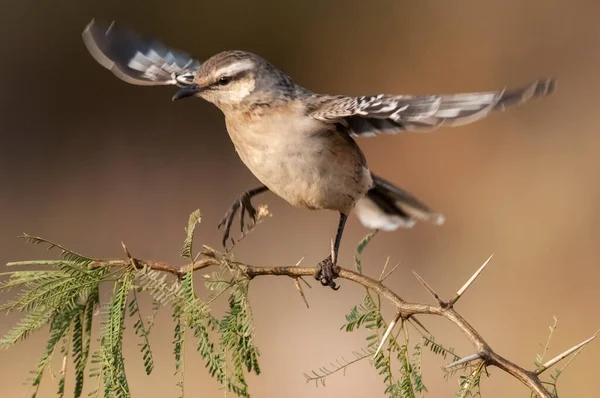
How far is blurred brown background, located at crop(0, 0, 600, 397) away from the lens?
25.1 ft

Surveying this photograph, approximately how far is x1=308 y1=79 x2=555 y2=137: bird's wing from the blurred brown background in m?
3.96

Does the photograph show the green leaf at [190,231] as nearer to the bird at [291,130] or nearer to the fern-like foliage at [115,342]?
the fern-like foliage at [115,342]

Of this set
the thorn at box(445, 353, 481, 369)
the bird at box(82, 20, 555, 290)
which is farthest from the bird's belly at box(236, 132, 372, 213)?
the thorn at box(445, 353, 481, 369)

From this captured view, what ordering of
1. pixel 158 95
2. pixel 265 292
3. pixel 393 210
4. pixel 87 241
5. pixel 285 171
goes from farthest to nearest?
pixel 158 95 → pixel 87 241 → pixel 265 292 → pixel 393 210 → pixel 285 171

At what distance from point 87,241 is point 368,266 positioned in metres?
3.00

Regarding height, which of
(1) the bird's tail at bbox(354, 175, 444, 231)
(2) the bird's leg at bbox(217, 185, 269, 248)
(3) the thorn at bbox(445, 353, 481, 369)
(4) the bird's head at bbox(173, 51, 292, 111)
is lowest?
(3) the thorn at bbox(445, 353, 481, 369)

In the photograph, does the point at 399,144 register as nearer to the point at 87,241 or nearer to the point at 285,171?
the point at 87,241

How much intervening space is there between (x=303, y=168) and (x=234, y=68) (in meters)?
0.55

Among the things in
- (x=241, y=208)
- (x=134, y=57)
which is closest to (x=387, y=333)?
(x=241, y=208)

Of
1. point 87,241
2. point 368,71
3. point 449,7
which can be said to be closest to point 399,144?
point 368,71

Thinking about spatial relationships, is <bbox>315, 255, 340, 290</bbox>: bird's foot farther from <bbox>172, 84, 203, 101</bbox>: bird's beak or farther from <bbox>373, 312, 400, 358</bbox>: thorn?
<bbox>373, 312, 400, 358</bbox>: thorn

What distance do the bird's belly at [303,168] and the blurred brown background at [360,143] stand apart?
12.1ft

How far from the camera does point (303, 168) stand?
11.8ft

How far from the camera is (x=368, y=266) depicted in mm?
8727
